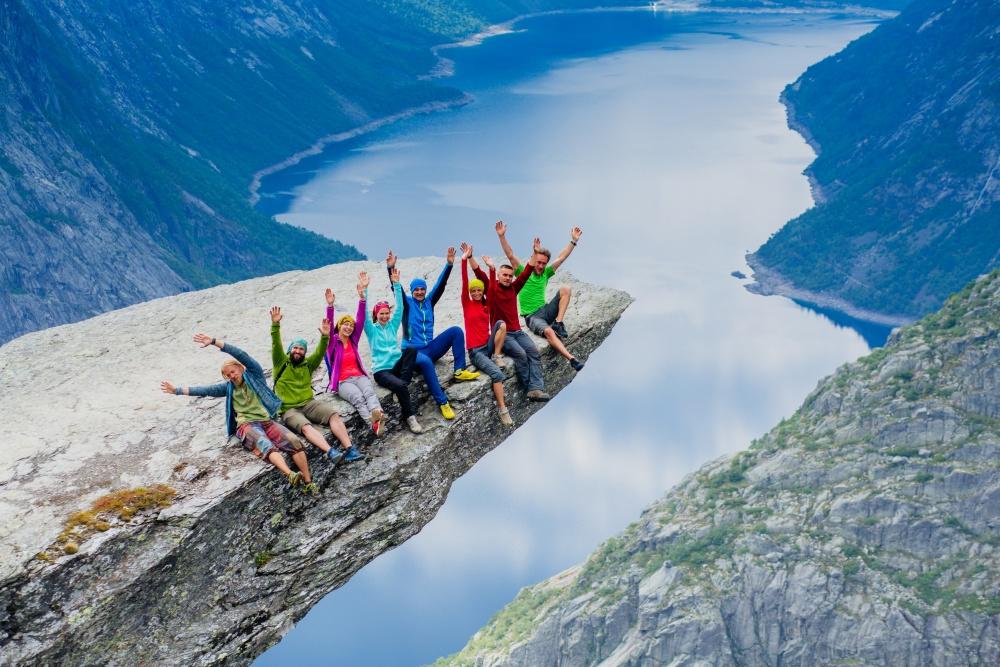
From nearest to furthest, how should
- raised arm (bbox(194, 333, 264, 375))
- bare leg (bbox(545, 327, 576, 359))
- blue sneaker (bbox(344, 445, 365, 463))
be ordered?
raised arm (bbox(194, 333, 264, 375)), blue sneaker (bbox(344, 445, 365, 463)), bare leg (bbox(545, 327, 576, 359))

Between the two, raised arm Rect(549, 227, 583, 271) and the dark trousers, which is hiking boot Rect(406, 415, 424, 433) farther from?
raised arm Rect(549, 227, 583, 271)

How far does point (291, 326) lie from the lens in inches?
1213

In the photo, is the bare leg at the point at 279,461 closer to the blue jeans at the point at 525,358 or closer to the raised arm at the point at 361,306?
the raised arm at the point at 361,306

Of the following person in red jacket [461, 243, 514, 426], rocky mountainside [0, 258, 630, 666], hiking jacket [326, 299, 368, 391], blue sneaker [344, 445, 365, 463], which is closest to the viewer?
rocky mountainside [0, 258, 630, 666]

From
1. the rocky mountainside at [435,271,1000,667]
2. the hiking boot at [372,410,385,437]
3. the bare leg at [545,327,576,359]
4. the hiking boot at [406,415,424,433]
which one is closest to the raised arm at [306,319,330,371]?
the hiking boot at [372,410,385,437]

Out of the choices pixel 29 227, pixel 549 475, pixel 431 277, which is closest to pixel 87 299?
pixel 29 227

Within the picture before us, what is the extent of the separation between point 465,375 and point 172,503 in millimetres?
8063

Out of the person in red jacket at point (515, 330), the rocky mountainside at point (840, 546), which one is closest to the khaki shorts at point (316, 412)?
the person in red jacket at point (515, 330)

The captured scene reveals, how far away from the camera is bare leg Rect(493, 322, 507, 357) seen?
28.3 metres

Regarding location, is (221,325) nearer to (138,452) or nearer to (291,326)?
(291,326)

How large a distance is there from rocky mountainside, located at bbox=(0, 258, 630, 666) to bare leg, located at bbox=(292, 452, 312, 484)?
52cm

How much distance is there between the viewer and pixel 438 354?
2775 cm

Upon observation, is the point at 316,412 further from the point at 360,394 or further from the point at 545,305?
the point at 545,305

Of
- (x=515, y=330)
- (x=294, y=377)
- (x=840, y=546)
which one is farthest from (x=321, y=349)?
(x=840, y=546)
